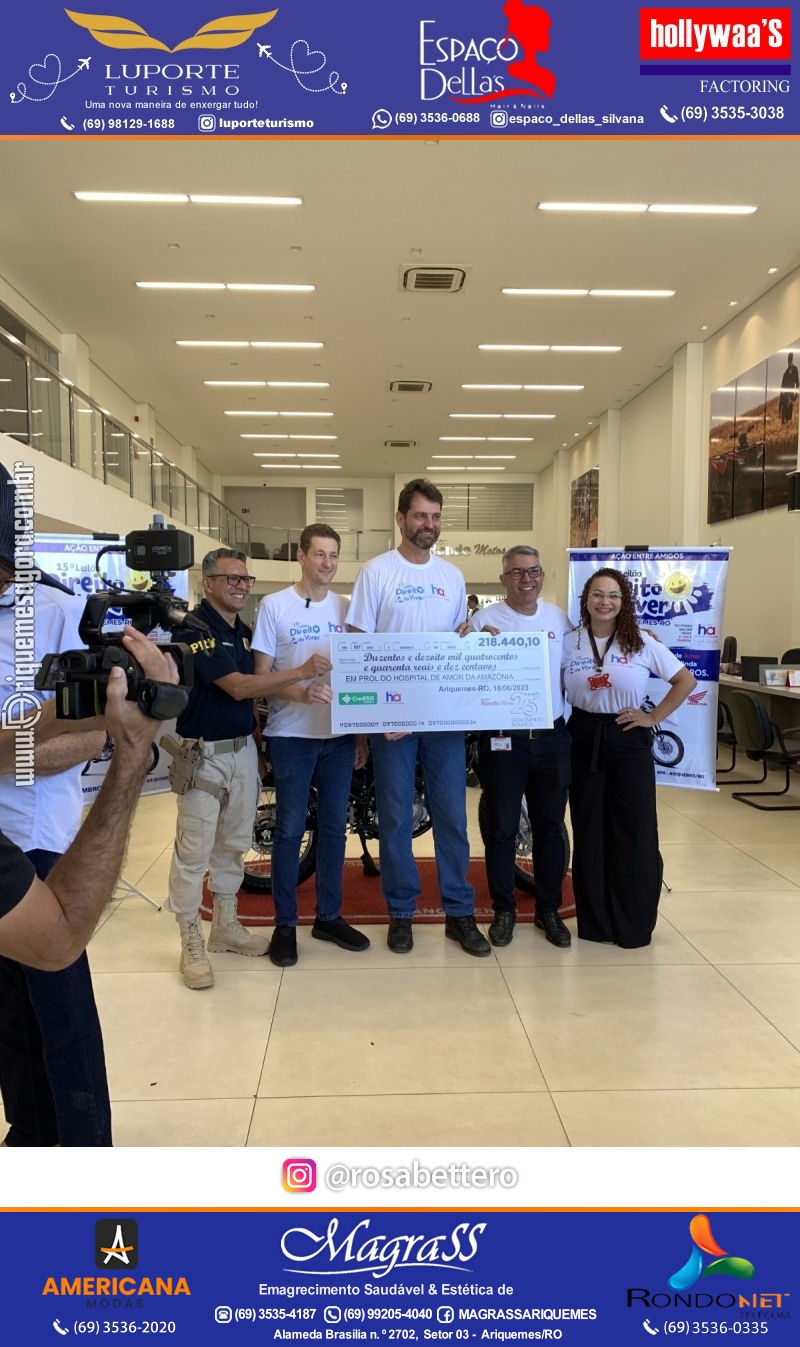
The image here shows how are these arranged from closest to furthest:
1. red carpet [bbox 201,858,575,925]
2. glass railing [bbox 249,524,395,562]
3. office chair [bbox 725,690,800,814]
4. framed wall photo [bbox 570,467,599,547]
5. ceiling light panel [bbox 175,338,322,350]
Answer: red carpet [bbox 201,858,575,925] < office chair [bbox 725,690,800,814] < ceiling light panel [bbox 175,338,322,350] < framed wall photo [bbox 570,467,599,547] < glass railing [bbox 249,524,395,562]

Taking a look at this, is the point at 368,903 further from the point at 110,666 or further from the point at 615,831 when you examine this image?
the point at 110,666

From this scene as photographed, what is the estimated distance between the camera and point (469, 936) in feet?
10.4

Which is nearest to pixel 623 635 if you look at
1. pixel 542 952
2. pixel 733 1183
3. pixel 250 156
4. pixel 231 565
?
pixel 542 952

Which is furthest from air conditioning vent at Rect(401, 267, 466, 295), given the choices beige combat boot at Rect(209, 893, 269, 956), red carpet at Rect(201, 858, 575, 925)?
beige combat boot at Rect(209, 893, 269, 956)

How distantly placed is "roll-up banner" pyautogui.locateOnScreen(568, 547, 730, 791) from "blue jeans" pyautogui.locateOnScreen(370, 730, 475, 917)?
4.96 feet

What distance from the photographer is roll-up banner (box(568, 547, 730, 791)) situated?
4297mm

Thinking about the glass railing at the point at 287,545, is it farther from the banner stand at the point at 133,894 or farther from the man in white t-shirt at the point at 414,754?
the man in white t-shirt at the point at 414,754

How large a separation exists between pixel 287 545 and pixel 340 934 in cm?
1729

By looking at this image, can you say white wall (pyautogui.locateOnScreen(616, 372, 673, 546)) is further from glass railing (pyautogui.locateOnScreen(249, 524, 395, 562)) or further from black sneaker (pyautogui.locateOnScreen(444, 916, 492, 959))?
black sneaker (pyautogui.locateOnScreen(444, 916, 492, 959))
